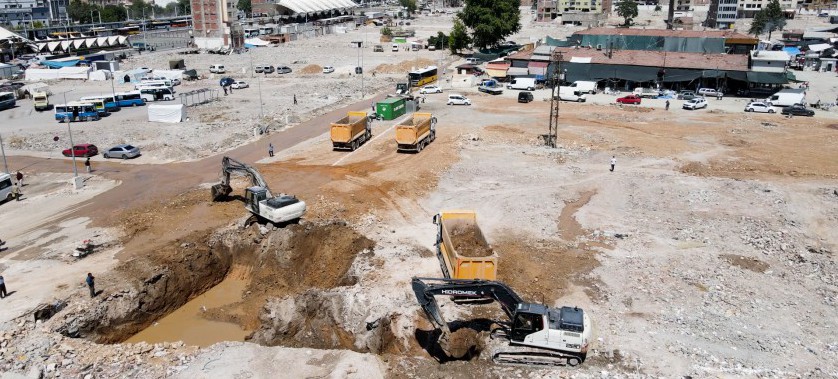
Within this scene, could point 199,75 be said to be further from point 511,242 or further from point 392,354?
point 392,354

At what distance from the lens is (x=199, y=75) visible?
9031 cm

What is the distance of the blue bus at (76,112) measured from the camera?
56969 millimetres

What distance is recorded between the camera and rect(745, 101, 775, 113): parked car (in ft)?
197

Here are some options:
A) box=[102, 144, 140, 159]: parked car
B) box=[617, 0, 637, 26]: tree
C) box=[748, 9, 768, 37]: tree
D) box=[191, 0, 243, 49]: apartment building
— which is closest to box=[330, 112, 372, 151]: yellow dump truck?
box=[102, 144, 140, 159]: parked car

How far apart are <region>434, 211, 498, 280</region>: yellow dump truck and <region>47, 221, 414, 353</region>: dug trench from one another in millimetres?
3393

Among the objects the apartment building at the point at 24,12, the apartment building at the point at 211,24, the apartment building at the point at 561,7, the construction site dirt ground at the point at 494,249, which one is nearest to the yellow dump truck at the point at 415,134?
the construction site dirt ground at the point at 494,249

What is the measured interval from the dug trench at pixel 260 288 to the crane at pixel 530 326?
9.54 ft

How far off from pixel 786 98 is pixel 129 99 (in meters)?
71.2

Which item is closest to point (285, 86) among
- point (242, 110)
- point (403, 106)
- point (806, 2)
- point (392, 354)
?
point (242, 110)

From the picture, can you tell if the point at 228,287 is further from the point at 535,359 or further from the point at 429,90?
the point at 429,90

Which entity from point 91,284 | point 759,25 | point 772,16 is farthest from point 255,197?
point 772,16

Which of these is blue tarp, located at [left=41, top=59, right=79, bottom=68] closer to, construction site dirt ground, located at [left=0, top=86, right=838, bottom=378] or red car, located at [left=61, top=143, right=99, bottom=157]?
red car, located at [left=61, top=143, right=99, bottom=157]

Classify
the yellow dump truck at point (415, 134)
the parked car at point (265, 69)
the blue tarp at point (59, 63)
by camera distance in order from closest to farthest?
the yellow dump truck at point (415, 134), the parked car at point (265, 69), the blue tarp at point (59, 63)

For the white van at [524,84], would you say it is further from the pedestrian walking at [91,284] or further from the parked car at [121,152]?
the pedestrian walking at [91,284]
